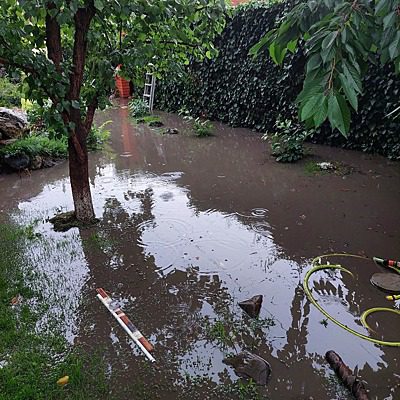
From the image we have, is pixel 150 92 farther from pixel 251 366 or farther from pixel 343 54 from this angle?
pixel 343 54

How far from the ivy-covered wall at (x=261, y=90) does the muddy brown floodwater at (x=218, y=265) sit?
54 cm

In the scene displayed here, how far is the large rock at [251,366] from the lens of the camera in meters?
2.25

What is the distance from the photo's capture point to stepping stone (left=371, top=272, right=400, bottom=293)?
303cm

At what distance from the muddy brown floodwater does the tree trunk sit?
8.0 inches

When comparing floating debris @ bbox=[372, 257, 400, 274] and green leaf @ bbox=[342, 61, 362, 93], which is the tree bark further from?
floating debris @ bbox=[372, 257, 400, 274]

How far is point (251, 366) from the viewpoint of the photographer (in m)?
2.30

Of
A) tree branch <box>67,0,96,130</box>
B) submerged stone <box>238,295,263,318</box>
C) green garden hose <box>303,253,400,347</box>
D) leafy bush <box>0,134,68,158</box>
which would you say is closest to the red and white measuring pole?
submerged stone <box>238,295,263,318</box>

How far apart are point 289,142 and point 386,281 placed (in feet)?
12.7

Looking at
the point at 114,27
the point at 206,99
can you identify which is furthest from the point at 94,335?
the point at 206,99

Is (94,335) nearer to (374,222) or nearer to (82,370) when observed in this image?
(82,370)

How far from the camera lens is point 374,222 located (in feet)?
13.6

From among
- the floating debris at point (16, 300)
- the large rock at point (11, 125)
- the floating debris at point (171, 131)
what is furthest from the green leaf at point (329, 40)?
the floating debris at point (171, 131)

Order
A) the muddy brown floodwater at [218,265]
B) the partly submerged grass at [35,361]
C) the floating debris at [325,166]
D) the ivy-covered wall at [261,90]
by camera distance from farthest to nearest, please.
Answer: the ivy-covered wall at [261,90]
the floating debris at [325,166]
the muddy brown floodwater at [218,265]
the partly submerged grass at [35,361]

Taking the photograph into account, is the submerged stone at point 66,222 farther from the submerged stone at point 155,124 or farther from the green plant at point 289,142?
the submerged stone at point 155,124
